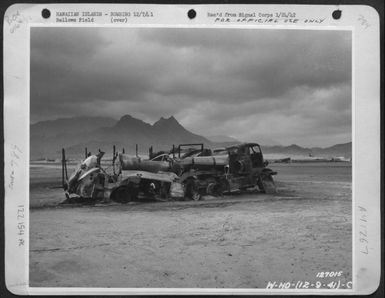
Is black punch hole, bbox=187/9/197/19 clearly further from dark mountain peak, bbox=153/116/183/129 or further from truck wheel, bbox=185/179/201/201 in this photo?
truck wheel, bbox=185/179/201/201

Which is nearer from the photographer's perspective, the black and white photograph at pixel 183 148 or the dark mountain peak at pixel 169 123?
the black and white photograph at pixel 183 148

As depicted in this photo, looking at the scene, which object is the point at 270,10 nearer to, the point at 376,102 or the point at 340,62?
the point at 340,62

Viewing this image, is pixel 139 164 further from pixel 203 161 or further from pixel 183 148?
pixel 203 161

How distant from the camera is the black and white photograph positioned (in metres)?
2.46

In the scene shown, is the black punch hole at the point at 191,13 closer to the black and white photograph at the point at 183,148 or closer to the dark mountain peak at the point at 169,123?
the black and white photograph at the point at 183,148

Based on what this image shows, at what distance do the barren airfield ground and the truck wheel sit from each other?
2.1 inches

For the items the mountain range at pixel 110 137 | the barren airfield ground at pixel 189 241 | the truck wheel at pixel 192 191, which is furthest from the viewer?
the truck wheel at pixel 192 191

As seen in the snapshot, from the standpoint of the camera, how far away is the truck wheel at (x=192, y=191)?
2699 millimetres

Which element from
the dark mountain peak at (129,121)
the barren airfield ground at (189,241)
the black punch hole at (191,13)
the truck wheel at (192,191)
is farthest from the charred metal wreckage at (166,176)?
the black punch hole at (191,13)

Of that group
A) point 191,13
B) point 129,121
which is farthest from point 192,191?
point 191,13

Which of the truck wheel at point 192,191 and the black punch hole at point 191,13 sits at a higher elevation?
the black punch hole at point 191,13

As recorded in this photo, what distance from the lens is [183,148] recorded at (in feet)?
8.83

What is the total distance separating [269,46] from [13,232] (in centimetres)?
238

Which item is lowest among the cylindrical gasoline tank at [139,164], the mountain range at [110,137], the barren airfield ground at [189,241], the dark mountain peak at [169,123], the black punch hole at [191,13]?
the barren airfield ground at [189,241]
